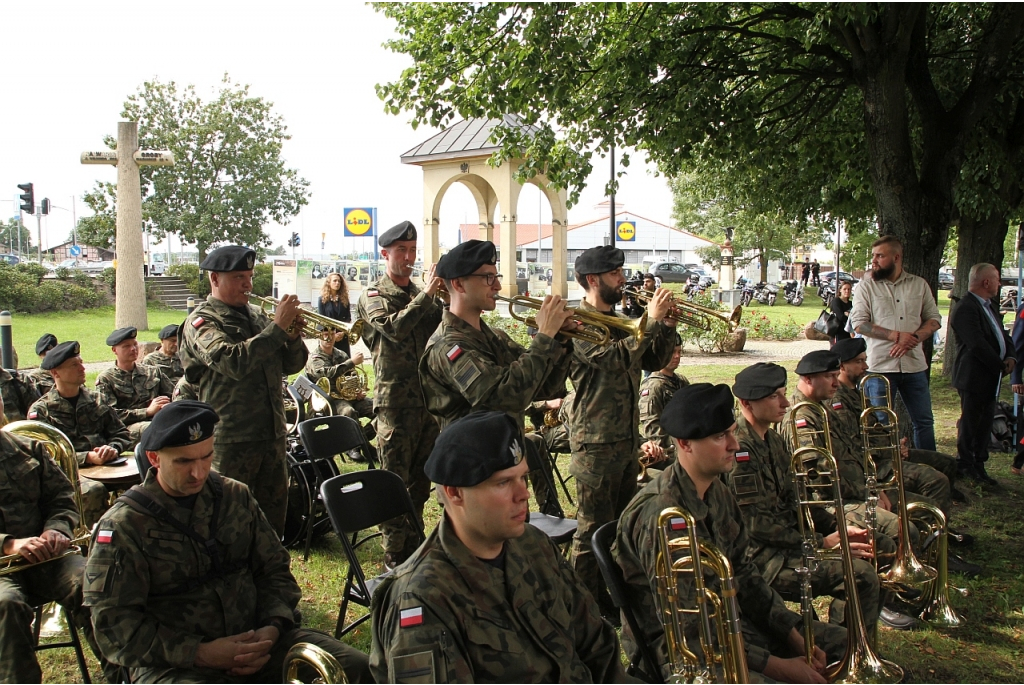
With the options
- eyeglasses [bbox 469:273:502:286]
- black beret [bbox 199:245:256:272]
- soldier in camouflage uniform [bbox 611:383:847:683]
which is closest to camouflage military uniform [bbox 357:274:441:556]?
black beret [bbox 199:245:256:272]

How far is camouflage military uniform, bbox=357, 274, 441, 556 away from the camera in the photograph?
17.7ft

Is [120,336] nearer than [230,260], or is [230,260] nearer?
[230,260]

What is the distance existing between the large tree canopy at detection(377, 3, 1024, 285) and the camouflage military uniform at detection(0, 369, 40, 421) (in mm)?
4171

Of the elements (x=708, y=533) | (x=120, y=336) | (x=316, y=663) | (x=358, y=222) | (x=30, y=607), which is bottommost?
(x=30, y=607)

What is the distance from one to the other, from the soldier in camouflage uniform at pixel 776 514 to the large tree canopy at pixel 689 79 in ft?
13.3

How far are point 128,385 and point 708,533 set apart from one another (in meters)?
5.88

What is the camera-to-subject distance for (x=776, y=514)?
4.24 metres

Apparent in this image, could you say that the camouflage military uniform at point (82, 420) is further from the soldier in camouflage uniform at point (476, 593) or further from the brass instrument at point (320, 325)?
the soldier in camouflage uniform at point (476, 593)

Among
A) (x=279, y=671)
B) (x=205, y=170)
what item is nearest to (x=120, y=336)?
(x=279, y=671)

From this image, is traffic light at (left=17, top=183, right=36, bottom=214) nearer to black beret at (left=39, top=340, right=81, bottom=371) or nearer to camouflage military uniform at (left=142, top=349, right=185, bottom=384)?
camouflage military uniform at (left=142, top=349, right=185, bottom=384)

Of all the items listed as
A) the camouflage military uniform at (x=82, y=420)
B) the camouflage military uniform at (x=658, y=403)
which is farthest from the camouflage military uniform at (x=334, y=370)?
the camouflage military uniform at (x=658, y=403)

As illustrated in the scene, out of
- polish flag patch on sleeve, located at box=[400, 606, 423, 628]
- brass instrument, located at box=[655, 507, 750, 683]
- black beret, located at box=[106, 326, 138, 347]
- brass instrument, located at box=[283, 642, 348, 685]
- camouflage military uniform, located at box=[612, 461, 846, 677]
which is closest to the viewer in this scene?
polish flag patch on sleeve, located at box=[400, 606, 423, 628]

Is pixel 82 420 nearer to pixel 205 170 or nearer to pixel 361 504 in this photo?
pixel 361 504

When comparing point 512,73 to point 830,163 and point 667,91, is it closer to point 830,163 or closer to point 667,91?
point 667,91
